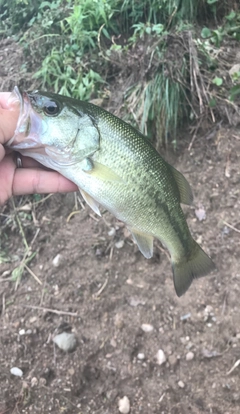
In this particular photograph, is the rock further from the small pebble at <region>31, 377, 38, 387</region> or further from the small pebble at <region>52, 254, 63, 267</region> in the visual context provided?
the small pebble at <region>52, 254, 63, 267</region>

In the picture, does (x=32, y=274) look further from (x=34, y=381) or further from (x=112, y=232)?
(x=34, y=381)

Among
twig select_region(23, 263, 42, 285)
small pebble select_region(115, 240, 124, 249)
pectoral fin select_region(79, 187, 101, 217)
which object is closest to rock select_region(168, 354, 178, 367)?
small pebble select_region(115, 240, 124, 249)

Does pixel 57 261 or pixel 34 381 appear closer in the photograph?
pixel 34 381

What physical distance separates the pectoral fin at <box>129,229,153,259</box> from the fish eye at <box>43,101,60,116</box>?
66cm

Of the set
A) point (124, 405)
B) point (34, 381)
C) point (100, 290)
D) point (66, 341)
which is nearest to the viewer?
point (124, 405)

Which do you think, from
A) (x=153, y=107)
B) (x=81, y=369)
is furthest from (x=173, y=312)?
(x=153, y=107)

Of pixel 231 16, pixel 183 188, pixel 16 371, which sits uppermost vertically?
pixel 231 16

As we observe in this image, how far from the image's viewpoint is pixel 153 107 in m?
3.45

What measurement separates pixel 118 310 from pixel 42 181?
4.12 feet

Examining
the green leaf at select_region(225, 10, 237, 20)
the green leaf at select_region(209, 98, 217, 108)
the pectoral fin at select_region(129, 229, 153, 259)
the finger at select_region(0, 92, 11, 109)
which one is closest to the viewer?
the finger at select_region(0, 92, 11, 109)

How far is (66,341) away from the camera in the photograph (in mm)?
2754

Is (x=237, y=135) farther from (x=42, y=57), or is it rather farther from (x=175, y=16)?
(x=42, y=57)

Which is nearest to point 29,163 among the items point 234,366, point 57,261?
point 57,261

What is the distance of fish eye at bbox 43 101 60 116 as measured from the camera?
175cm
